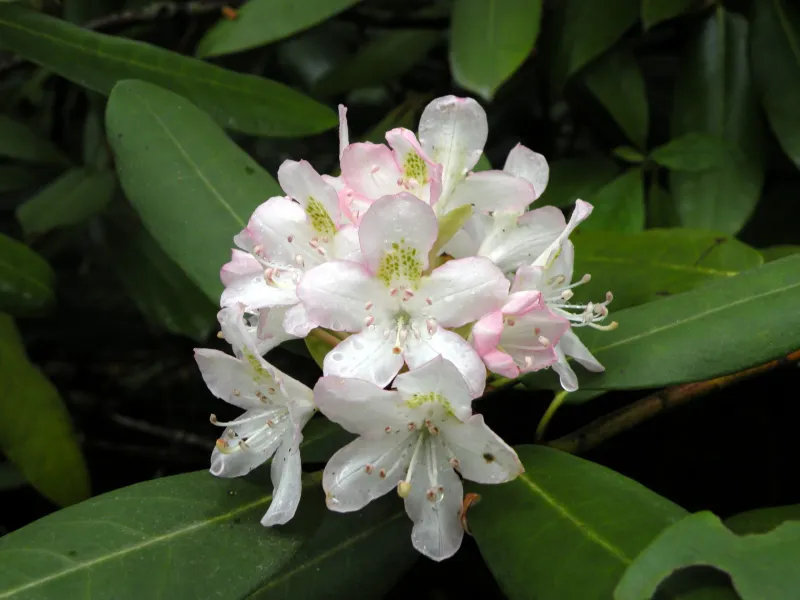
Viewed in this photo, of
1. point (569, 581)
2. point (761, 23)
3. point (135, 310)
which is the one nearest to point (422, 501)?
point (569, 581)

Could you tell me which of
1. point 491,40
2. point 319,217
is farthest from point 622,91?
point 319,217

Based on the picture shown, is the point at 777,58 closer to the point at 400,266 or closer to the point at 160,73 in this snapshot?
the point at 400,266

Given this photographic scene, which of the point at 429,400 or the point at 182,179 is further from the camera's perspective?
the point at 182,179

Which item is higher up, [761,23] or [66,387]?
[761,23]

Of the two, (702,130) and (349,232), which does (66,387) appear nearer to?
(349,232)

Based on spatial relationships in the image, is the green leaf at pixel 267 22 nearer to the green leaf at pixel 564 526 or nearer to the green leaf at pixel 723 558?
the green leaf at pixel 564 526

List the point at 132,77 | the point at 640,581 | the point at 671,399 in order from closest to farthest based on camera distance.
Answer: the point at 640,581 < the point at 671,399 < the point at 132,77

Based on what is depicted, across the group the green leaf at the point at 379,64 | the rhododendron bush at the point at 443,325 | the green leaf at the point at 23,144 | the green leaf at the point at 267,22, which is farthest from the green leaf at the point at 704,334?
the green leaf at the point at 23,144
